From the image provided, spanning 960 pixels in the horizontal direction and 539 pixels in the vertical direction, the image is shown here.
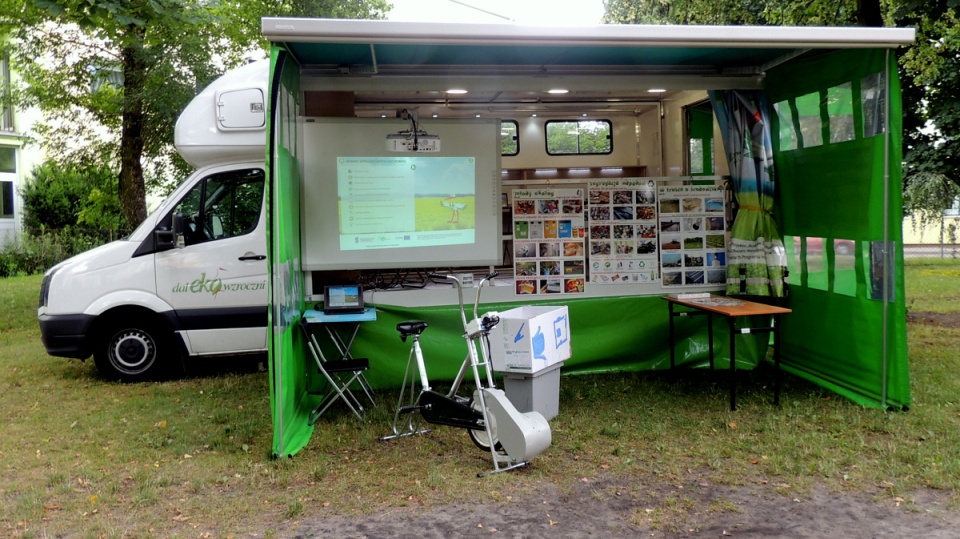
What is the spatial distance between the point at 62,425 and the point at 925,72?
35.1 feet

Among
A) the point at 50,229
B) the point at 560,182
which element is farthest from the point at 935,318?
the point at 50,229

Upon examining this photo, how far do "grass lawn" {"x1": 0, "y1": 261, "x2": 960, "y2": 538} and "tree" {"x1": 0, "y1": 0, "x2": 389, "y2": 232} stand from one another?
209 inches

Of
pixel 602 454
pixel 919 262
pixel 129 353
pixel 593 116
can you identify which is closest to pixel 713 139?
pixel 593 116

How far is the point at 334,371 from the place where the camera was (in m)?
5.71

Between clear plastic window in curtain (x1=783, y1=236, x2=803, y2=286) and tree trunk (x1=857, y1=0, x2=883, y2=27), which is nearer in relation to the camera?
clear plastic window in curtain (x1=783, y1=236, x2=803, y2=286)

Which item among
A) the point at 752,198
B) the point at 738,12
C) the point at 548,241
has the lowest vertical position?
the point at 548,241

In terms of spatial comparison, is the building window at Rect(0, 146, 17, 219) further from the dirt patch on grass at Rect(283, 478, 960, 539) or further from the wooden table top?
the dirt patch on grass at Rect(283, 478, 960, 539)

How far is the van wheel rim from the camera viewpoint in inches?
303

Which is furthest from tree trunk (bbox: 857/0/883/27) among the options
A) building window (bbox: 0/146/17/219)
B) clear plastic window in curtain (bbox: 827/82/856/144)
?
building window (bbox: 0/146/17/219)

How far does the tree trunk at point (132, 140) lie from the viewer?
454 inches

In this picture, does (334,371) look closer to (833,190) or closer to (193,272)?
(193,272)

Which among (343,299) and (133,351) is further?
(133,351)

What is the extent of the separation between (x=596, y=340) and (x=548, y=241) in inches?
38.8

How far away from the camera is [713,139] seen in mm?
7961
